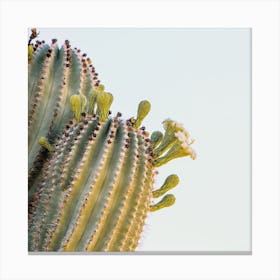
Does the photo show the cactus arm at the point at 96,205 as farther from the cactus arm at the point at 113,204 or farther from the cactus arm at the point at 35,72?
the cactus arm at the point at 35,72

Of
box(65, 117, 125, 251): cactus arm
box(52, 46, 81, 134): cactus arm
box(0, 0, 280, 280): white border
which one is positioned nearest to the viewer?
box(65, 117, 125, 251): cactus arm

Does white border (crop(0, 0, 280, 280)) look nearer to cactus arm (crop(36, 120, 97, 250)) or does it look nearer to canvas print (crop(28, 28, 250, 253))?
canvas print (crop(28, 28, 250, 253))

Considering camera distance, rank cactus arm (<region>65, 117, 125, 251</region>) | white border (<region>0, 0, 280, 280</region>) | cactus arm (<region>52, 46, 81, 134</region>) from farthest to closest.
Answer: white border (<region>0, 0, 280, 280</region>), cactus arm (<region>52, 46, 81, 134</region>), cactus arm (<region>65, 117, 125, 251</region>)

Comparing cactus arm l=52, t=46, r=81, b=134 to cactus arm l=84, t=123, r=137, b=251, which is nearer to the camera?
cactus arm l=84, t=123, r=137, b=251

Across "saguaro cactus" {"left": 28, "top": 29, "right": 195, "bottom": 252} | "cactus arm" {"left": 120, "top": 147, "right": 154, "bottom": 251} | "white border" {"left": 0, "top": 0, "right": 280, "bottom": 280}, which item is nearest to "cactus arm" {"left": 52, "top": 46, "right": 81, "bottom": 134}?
"saguaro cactus" {"left": 28, "top": 29, "right": 195, "bottom": 252}
